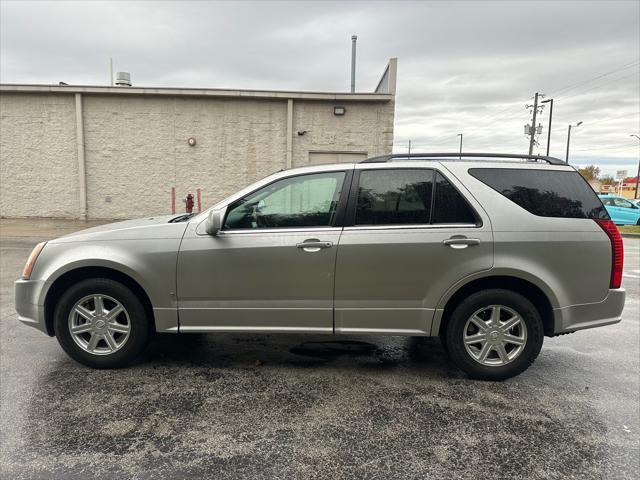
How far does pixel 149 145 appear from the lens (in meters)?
14.3

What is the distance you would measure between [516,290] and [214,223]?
255 cm

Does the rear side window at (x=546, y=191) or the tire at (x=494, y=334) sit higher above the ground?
the rear side window at (x=546, y=191)

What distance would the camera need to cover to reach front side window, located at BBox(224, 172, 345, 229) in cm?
371

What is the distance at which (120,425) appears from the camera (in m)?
2.98

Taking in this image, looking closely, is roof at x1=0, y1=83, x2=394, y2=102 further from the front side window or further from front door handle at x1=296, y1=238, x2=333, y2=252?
front door handle at x1=296, y1=238, x2=333, y2=252

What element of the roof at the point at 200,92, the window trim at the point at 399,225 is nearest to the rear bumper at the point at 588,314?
the window trim at the point at 399,225

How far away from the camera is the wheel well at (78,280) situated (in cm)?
378

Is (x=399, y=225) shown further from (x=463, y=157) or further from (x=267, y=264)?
(x=267, y=264)

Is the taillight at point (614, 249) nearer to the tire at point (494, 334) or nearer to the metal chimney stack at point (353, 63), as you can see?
the tire at point (494, 334)

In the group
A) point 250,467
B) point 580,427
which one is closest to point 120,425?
point 250,467

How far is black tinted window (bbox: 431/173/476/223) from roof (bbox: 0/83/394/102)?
10567 millimetres

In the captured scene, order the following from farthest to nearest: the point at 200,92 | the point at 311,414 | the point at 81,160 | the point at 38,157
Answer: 1. the point at 38,157
2. the point at 81,160
3. the point at 200,92
4. the point at 311,414

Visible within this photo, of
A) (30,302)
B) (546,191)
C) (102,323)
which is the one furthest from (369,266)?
(30,302)

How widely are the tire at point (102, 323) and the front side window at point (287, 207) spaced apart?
1.08 meters
